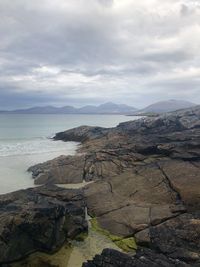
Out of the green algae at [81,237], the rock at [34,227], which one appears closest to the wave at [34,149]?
the rock at [34,227]

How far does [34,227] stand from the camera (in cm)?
1592

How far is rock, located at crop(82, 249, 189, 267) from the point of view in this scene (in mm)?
13086

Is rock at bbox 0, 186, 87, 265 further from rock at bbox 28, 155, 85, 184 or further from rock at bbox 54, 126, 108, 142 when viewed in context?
rock at bbox 54, 126, 108, 142

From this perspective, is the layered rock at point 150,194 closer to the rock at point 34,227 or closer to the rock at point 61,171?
the rock at point 61,171

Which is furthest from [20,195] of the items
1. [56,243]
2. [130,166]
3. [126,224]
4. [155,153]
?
[155,153]

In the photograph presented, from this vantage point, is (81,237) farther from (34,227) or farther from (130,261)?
(130,261)

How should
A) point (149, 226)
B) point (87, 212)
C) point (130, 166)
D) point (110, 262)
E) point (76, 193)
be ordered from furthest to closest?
point (130, 166)
point (76, 193)
point (87, 212)
point (149, 226)
point (110, 262)

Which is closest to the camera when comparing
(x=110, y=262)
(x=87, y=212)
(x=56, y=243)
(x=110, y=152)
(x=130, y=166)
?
(x=110, y=262)

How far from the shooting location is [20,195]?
21.3 meters

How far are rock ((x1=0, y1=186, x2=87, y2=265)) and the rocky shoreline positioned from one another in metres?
0.05

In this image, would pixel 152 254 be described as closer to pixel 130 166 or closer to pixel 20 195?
pixel 20 195

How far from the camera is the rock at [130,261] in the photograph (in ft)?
42.9

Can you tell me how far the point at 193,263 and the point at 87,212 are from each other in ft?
28.7

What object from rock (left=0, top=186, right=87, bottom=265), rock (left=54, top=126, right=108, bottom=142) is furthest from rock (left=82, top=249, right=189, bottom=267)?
rock (left=54, top=126, right=108, bottom=142)
